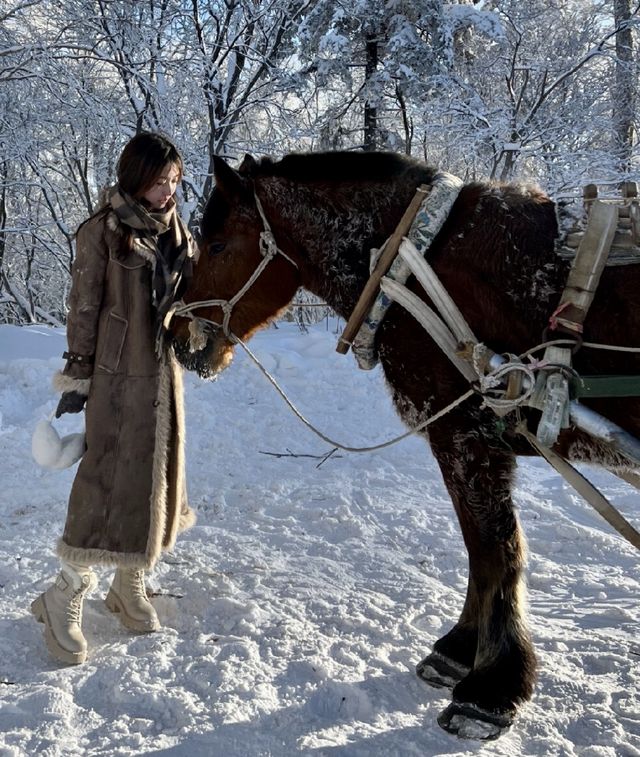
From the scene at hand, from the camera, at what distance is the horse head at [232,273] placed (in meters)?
2.72

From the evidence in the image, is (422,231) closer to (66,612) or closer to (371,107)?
(66,612)

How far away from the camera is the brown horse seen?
7.29 feet

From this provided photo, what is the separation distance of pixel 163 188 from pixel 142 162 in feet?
0.49

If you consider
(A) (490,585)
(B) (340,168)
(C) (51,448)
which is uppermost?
→ (B) (340,168)

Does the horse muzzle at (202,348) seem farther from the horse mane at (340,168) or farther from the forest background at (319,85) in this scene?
the forest background at (319,85)

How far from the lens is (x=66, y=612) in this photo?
110 inches

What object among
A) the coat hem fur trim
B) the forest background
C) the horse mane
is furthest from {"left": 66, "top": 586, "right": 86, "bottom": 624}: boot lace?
the forest background

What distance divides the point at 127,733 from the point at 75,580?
815 mm

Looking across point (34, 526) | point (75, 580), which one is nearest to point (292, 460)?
point (34, 526)

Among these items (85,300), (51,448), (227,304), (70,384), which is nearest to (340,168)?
(227,304)

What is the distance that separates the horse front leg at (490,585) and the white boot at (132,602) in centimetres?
135

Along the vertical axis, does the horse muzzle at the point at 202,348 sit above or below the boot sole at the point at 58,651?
above

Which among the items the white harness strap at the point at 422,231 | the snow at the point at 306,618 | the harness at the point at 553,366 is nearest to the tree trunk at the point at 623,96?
the snow at the point at 306,618

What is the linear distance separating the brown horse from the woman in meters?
0.22
